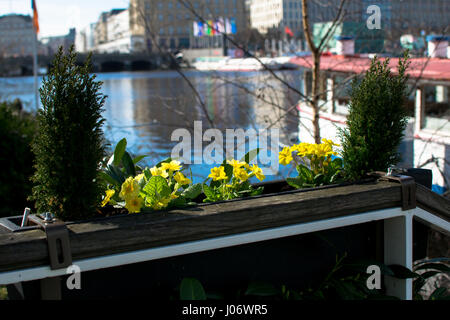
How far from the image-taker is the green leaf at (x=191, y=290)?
199cm

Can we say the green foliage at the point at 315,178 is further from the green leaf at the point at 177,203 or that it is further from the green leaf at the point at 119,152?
the green leaf at the point at 119,152

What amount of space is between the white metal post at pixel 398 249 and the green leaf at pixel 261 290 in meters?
0.63

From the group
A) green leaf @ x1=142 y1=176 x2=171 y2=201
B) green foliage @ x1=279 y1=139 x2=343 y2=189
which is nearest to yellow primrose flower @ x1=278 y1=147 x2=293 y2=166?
green foliage @ x1=279 y1=139 x2=343 y2=189

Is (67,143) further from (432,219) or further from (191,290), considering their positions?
(432,219)

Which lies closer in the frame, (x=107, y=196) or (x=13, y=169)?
(x=107, y=196)

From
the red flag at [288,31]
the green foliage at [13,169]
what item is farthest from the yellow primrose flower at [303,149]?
the red flag at [288,31]

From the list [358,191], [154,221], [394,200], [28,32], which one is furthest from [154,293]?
[28,32]

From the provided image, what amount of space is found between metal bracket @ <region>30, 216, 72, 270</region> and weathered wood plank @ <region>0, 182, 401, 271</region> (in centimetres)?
3

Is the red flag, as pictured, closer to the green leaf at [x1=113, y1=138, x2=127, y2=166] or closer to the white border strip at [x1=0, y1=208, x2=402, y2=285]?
the green leaf at [x1=113, y1=138, x2=127, y2=166]

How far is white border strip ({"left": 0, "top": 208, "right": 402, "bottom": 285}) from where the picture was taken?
1.70m

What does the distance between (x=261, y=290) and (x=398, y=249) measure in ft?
2.35

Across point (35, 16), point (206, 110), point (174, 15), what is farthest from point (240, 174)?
point (35, 16)

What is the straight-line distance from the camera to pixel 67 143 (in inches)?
76.7
